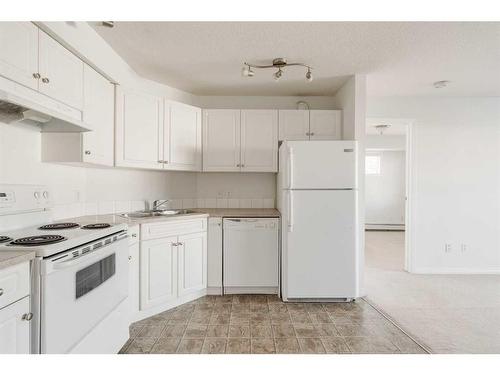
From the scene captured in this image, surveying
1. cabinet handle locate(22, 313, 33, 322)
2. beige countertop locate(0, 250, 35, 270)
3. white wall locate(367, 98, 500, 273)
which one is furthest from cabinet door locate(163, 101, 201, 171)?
white wall locate(367, 98, 500, 273)

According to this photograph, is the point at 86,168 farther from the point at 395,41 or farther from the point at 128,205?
the point at 395,41

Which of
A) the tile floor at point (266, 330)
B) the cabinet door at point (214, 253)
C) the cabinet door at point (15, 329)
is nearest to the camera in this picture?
the cabinet door at point (15, 329)

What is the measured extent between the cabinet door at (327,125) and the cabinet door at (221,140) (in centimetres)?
95

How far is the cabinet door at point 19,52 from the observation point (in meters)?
1.46

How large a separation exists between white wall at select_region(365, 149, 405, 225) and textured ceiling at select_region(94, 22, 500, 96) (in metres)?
4.16

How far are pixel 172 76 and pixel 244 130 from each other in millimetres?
1002

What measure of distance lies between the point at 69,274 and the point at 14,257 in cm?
33

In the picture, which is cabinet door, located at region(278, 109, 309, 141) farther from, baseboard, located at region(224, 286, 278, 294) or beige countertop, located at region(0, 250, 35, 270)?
beige countertop, located at region(0, 250, 35, 270)

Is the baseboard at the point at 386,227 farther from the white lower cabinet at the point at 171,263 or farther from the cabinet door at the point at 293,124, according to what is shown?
the white lower cabinet at the point at 171,263

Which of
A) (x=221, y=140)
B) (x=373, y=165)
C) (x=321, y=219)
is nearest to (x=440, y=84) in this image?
(x=321, y=219)

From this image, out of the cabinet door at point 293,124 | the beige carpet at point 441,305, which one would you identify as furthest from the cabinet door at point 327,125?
the beige carpet at point 441,305

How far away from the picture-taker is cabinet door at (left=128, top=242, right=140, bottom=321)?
2.37 m

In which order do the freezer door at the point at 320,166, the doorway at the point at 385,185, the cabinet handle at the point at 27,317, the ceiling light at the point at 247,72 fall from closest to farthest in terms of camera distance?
the cabinet handle at the point at 27,317, the ceiling light at the point at 247,72, the freezer door at the point at 320,166, the doorway at the point at 385,185

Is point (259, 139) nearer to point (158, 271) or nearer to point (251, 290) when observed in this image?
point (251, 290)
